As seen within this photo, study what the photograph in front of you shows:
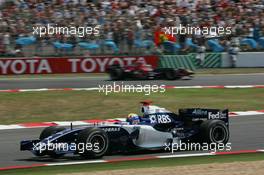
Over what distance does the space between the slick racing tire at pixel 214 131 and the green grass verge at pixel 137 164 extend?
2.19 feet

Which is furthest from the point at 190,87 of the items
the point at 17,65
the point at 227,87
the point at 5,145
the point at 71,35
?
the point at 5,145

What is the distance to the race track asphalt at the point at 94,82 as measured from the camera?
78.9 feet

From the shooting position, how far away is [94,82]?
2514 cm

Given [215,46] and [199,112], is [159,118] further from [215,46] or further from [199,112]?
[215,46]

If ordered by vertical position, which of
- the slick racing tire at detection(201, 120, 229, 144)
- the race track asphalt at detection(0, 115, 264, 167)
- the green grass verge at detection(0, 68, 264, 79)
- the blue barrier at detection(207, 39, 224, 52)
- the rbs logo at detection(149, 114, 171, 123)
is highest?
the rbs logo at detection(149, 114, 171, 123)

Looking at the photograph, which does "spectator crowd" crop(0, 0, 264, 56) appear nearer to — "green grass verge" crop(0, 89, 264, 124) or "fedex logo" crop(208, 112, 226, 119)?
"green grass verge" crop(0, 89, 264, 124)

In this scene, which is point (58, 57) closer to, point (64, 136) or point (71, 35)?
point (71, 35)

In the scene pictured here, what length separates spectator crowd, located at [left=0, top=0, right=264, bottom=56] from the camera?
27.4 metres

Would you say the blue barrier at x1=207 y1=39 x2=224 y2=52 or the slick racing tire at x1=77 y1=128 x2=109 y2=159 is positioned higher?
the slick racing tire at x1=77 y1=128 x2=109 y2=159

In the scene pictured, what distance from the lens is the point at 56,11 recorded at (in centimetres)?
2792

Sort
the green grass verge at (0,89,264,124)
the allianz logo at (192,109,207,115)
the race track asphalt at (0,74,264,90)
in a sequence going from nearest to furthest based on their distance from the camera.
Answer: the allianz logo at (192,109,207,115)
the green grass verge at (0,89,264,124)
the race track asphalt at (0,74,264,90)

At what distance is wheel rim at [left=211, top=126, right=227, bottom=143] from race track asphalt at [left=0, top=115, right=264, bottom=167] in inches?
11.5

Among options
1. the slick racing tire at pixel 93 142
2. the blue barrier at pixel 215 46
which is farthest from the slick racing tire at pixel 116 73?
the slick racing tire at pixel 93 142

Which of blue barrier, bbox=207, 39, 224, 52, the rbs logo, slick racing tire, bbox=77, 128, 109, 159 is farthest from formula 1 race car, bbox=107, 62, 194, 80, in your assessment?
slick racing tire, bbox=77, 128, 109, 159
